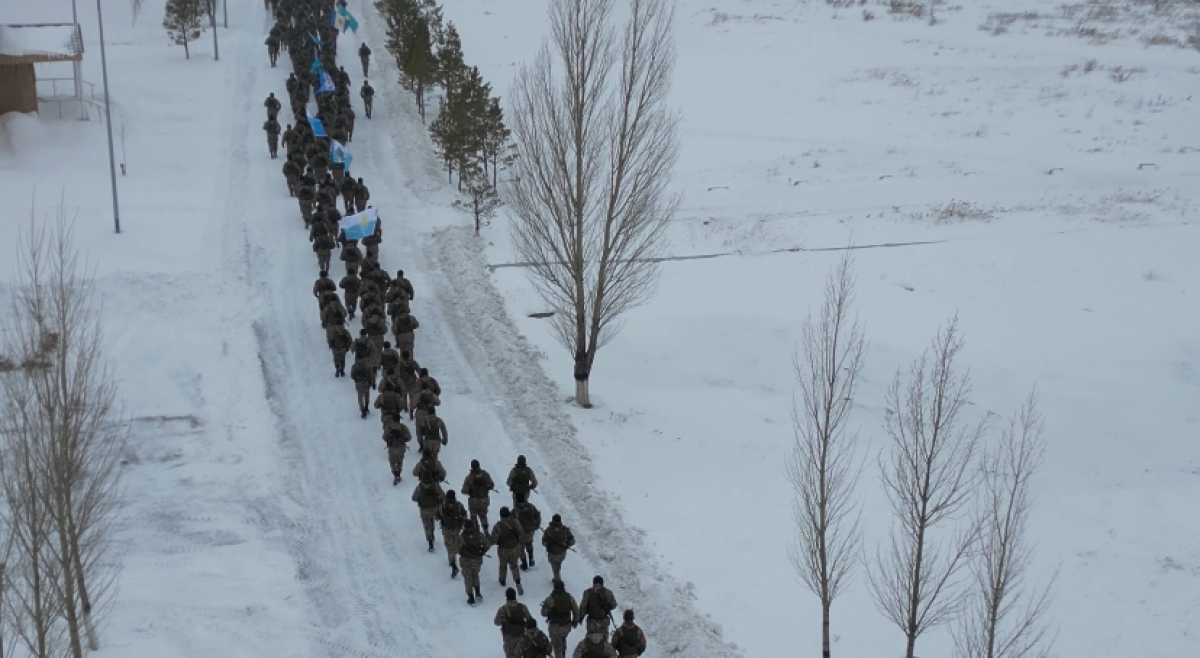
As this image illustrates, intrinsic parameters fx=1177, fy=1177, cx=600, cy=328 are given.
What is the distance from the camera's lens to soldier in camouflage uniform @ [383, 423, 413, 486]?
17.4 meters

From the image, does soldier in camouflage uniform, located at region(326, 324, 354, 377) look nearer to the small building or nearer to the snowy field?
the snowy field

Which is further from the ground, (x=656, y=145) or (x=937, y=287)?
(x=656, y=145)

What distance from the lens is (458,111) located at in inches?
1143

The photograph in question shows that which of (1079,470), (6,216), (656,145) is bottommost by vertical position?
(1079,470)

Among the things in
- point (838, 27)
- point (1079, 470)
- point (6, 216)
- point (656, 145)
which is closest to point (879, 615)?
point (1079, 470)

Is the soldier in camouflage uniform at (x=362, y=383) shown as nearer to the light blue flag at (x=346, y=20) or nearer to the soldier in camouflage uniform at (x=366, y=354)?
the soldier in camouflage uniform at (x=366, y=354)

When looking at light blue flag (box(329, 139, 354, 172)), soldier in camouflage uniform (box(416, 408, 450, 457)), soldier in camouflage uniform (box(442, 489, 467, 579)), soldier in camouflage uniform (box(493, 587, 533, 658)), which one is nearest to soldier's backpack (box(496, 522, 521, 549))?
soldier in camouflage uniform (box(442, 489, 467, 579))

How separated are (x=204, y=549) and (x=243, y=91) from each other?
23.8 m

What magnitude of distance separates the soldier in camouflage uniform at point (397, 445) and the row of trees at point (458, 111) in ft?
37.1

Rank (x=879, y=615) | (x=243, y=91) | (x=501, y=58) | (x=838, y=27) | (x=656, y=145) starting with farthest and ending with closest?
(x=838, y=27) < (x=501, y=58) < (x=243, y=91) < (x=656, y=145) < (x=879, y=615)

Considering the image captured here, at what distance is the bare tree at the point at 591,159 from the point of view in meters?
19.7

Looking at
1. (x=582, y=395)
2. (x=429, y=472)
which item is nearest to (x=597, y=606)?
(x=429, y=472)

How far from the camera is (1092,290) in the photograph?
89.5 ft

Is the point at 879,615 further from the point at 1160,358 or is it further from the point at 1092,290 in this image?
the point at 1092,290
